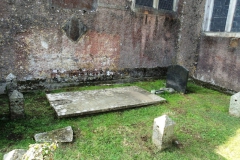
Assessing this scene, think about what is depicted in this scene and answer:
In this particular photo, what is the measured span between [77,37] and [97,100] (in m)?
2.31

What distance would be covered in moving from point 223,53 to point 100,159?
20.4 ft

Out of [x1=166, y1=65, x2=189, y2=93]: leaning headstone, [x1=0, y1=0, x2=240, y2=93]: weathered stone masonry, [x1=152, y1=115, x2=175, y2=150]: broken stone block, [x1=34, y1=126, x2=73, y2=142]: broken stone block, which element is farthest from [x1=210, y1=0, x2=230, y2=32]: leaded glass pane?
[x1=34, y1=126, x2=73, y2=142]: broken stone block

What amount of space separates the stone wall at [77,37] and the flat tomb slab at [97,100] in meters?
1.12

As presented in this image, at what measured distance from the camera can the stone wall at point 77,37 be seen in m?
5.35

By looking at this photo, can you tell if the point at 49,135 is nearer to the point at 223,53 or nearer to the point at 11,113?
the point at 11,113

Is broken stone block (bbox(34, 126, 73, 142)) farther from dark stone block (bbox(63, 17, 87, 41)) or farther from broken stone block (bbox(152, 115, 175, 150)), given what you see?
dark stone block (bbox(63, 17, 87, 41))

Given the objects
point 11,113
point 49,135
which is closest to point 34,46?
point 11,113

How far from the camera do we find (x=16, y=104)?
4051 mm

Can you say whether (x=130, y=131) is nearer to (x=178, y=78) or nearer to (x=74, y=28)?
(x=178, y=78)

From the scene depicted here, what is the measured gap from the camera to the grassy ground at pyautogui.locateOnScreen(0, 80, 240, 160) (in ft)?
10.8

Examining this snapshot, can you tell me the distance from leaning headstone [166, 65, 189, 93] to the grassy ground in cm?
97

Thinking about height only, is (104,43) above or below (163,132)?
above

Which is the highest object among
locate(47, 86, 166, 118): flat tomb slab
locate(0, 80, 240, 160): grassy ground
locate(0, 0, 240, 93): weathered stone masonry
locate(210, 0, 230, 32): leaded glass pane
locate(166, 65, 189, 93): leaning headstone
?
locate(210, 0, 230, 32): leaded glass pane

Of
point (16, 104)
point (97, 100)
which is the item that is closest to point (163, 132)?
point (97, 100)
